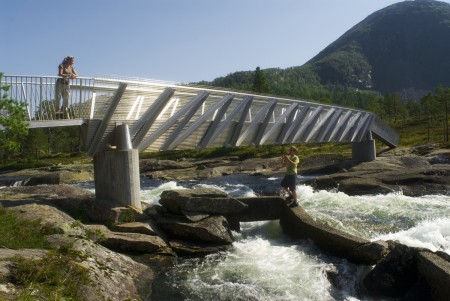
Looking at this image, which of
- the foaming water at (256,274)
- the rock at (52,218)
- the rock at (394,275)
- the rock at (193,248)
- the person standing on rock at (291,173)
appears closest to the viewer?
the rock at (394,275)

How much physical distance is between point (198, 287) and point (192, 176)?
34656 millimetres

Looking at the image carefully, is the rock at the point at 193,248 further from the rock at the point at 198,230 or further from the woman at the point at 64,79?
the woman at the point at 64,79

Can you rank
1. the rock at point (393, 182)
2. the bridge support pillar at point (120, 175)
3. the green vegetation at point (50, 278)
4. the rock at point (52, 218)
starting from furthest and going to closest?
the rock at point (393, 182)
the bridge support pillar at point (120, 175)
the rock at point (52, 218)
the green vegetation at point (50, 278)

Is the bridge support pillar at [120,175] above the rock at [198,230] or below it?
above

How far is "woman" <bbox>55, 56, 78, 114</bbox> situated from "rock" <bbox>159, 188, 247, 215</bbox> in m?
5.32

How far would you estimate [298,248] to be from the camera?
1416 centimetres

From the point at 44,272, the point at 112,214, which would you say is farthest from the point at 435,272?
the point at 112,214

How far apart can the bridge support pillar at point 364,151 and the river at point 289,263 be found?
76.1 ft

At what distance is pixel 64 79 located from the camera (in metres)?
16.0

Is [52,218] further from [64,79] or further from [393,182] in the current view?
[393,182]

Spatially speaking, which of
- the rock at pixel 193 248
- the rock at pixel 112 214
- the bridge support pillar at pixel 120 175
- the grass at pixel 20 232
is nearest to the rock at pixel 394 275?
the rock at pixel 193 248

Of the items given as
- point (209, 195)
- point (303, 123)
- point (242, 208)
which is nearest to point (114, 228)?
point (209, 195)

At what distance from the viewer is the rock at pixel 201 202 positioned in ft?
51.1

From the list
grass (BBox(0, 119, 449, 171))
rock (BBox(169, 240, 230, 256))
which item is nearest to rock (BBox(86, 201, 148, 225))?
rock (BBox(169, 240, 230, 256))
